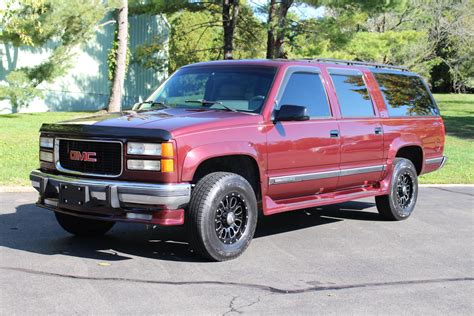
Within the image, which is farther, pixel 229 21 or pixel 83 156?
pixel 229 21

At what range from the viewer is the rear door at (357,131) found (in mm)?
7297

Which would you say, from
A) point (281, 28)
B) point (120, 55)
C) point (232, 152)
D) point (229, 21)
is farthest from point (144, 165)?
point (229, 21)

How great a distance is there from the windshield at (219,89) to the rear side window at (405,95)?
7.34 ft

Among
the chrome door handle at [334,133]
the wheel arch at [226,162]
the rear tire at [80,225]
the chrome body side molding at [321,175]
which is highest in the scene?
the chrome door handle at [334,133]

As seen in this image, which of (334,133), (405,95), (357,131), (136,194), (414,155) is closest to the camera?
(136,194)

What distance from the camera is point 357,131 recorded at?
24.3 ft

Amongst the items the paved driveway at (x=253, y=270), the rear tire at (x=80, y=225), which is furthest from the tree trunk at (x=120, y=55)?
the rear tire at (x=80, y=225)

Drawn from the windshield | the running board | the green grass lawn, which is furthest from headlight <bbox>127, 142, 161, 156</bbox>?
the green grass lawn

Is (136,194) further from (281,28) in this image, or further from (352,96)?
(281,28)

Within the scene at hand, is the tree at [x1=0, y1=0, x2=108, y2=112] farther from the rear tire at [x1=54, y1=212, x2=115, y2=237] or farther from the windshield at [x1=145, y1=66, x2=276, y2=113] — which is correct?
the rear tire at [x1=54, y1=212, x2=115, y2=237]

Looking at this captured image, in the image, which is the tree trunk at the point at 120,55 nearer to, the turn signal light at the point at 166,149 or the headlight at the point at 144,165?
the headlight at the point at 144,165

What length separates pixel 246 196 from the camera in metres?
6.01

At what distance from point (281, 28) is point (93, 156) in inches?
749

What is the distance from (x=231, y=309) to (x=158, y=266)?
4.31ft
